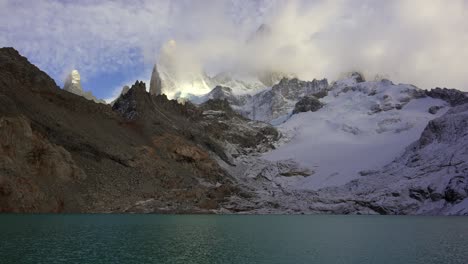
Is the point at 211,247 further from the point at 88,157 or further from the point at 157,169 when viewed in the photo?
the point at 157,169

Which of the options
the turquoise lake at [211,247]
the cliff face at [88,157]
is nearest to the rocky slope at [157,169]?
the cliff face at [88,157]

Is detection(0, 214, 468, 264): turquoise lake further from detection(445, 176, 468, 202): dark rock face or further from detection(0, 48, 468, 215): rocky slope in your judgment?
detection(445, 176, 468, 202): dark rock face

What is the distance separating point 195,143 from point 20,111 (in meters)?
73.7

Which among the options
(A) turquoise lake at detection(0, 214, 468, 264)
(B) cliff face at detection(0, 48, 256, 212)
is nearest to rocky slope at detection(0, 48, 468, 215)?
(B) cliff face at detection(0, 48, 256, 212)

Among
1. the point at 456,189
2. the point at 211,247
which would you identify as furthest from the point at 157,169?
the point at 211,247

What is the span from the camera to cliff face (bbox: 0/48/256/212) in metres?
100

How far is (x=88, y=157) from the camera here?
122m

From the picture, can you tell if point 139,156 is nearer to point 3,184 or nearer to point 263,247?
point 3,184

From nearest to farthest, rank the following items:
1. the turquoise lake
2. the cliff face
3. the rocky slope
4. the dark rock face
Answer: the turquoise lake, the cliff face, the rocky slope, the dark rock face

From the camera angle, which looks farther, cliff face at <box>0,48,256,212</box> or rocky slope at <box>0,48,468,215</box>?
rocky slope at <box>0,48,468,215</box>

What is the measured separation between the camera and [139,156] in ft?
455

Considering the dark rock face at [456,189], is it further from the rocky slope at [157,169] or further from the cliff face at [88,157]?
the cliff face at [88,157]

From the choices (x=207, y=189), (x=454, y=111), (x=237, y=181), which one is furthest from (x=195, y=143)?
(x=454, y=111)

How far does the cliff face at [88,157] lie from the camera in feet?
328
